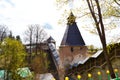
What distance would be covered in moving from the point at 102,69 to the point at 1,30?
20.0 metres

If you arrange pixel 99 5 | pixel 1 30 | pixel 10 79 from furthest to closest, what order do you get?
pixel 1 30 < pixel 10 79 < pixel 99 5

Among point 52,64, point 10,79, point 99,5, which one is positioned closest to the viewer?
point 99,5

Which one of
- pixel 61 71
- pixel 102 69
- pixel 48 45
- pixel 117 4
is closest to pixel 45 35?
pixel 61 71

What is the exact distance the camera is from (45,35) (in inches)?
1630

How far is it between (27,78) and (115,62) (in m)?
6.98

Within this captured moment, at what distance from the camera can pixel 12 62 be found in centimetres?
2252

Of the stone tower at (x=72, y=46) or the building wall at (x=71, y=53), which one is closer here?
the building wall at (x=71, y=53)

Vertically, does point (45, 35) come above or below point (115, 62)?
above

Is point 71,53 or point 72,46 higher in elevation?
point 72,46

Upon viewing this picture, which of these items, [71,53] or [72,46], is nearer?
[71,53]

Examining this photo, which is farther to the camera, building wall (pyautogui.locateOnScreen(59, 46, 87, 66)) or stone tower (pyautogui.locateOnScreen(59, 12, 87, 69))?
stone tower (pyautogui.locateOnScreen(59, 12, 87, 69))

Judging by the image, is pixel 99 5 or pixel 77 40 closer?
pixel 99 5

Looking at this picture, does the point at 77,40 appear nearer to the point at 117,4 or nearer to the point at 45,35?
the point at 45,35

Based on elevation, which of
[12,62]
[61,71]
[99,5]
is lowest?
[61,71]
